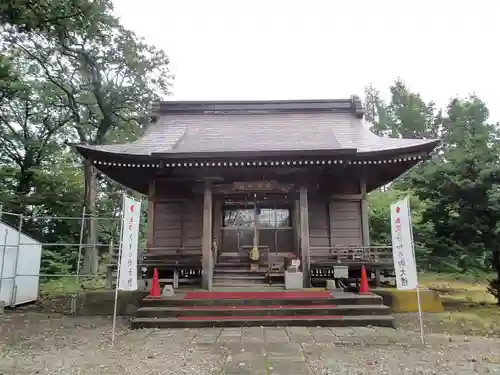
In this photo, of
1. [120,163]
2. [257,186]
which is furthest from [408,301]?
[120,163]

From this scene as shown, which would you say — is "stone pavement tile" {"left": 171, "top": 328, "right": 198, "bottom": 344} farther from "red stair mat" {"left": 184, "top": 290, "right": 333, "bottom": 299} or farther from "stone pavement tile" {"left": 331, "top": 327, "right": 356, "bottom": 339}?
"stone pavement tile" {"left": 331, "top": 327, "right": 356, "bottom": 339}

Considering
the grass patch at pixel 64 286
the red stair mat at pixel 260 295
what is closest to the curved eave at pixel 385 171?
the red stair mat at pixel 260 295

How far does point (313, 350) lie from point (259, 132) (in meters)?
7.95

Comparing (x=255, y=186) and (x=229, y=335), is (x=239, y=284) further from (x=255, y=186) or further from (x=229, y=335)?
(x=229, y=335)

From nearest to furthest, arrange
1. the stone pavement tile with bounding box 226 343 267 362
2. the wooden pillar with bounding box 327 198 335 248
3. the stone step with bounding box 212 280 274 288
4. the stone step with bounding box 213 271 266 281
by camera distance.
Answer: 1. the stone pavement tile with bounding box 226 343 267 362
2. the stone step with bounding box 212 280 274 288
3. the stone step with bounding box 213 271 266 281
4. the wooden pillar with bounding box 327 198 335 248

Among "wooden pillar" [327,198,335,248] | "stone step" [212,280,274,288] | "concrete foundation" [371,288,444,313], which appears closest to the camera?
"concrete foundation" [371,288,444,313]

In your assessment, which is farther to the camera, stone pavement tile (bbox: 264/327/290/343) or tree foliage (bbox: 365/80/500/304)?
tree foliage (bbox: 365/80/500/304)

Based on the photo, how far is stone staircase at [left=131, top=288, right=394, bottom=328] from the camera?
6.71m

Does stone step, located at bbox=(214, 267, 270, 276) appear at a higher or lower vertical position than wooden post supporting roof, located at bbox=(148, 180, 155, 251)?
lower

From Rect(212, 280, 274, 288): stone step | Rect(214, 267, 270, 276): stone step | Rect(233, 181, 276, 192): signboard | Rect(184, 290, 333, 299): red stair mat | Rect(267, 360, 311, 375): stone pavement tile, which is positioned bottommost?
Rect(267, 360, 311, 375): stone pavement tile

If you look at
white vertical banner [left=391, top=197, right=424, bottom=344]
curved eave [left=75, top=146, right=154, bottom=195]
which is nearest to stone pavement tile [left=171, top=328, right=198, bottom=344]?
white vertical banner [left=391, top=197, right=424, bottom=344]

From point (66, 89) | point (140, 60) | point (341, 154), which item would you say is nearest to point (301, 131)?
point (341, 154)

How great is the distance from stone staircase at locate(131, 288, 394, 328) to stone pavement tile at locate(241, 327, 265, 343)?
0.24 meters

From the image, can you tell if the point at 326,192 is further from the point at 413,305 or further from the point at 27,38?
the point at 27,38
